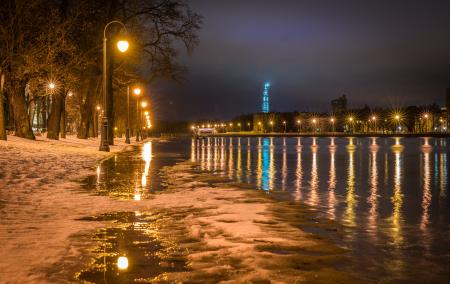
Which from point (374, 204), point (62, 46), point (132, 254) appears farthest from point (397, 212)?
point (62, 46)

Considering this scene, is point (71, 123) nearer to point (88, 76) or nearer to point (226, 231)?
point (88, 76)

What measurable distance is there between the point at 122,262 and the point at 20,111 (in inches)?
1240

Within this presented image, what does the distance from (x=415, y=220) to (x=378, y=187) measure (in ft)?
19.5

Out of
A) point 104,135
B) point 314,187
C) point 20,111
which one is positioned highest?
point 20,111

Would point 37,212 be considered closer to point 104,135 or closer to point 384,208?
point 384,208

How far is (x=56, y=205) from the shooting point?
1180 centimetres

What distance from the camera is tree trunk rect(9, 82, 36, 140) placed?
3503cm

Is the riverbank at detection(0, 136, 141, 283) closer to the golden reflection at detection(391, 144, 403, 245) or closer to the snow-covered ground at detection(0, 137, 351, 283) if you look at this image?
the snow-covered ground at detection(0, 137, 351, 283)

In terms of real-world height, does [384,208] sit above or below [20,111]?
below

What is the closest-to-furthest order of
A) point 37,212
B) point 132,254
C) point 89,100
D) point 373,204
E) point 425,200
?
point 132,254 < point 37,212 < point 373,204 < point 425,200 < point 89,100

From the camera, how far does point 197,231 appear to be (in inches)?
352

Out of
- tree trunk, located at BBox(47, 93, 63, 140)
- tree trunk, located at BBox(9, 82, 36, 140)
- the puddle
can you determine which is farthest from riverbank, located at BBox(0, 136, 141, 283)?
tree trunk, located at BBox(47, 93, 63, 140)

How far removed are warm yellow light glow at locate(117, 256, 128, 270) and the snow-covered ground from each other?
18.1 inches

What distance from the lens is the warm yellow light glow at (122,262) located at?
21.7 ft
